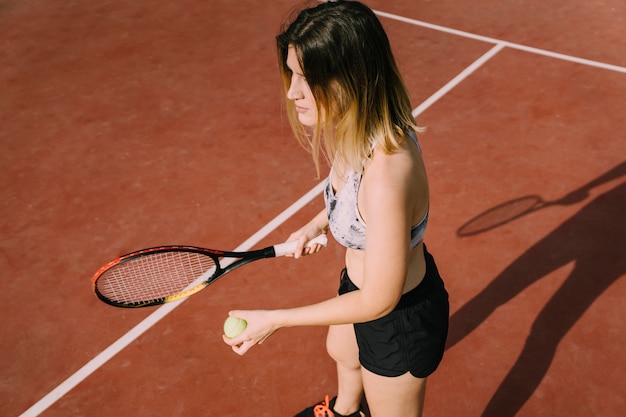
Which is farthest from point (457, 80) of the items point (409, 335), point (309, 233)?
point (409, 335)

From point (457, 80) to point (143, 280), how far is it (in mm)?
4528

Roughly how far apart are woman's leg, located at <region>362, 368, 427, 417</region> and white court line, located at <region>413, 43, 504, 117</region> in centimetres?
408

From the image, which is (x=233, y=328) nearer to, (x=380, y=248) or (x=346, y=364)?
(x=346, y=364)

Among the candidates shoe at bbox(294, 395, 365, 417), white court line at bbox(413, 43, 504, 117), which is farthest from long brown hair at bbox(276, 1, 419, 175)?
white court line at bbox(413, 43, 504, 117)

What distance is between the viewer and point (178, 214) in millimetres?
5363

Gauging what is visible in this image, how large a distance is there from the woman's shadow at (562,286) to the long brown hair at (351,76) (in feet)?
7.19

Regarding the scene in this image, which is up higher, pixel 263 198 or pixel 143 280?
pixel 143 280

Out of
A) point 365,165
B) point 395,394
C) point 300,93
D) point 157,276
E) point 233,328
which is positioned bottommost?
point 157,276

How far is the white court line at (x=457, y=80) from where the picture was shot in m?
6.66

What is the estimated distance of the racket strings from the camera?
3.71 m

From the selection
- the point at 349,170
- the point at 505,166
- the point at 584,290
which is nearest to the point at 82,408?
the point at 349,170

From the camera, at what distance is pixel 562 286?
448cm

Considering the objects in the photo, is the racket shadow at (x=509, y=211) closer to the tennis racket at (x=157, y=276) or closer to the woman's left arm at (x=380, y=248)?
the tennis racket at (x=157, y=276)

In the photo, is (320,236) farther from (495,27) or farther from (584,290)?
(495,27)
